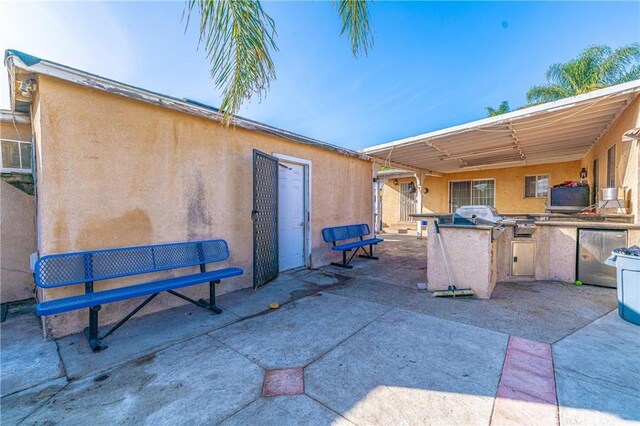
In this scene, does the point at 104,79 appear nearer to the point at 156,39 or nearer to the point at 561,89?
the point at 156,39

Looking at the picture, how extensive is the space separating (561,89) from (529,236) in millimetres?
10057

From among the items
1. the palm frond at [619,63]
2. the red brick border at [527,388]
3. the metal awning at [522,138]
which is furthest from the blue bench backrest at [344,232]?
the palm frond at [619,63]

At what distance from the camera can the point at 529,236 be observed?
5.15 m

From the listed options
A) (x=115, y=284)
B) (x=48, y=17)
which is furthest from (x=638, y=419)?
(x=48, y=17)

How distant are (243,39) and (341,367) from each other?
3274 mm

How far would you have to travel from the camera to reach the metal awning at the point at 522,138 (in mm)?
4578

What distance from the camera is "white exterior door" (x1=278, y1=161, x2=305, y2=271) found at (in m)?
5.77

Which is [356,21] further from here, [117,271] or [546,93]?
[546,93]

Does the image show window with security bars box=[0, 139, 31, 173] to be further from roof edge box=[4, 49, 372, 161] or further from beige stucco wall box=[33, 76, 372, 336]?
roof edge box=[4, 49, 372, 161]

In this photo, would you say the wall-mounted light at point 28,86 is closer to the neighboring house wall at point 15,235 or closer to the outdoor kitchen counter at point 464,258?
the neighboring house wall at point 15,235

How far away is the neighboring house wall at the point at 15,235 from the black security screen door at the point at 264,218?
344 centimetres

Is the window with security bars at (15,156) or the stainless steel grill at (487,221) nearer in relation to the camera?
the window with security bars at (15,156)

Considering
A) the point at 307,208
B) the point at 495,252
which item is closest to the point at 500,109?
the point at 495,252

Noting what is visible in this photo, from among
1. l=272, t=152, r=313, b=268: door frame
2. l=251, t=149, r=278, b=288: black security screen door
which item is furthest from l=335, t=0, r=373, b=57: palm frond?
l=272, t=152, r=313, b=268: door frame
